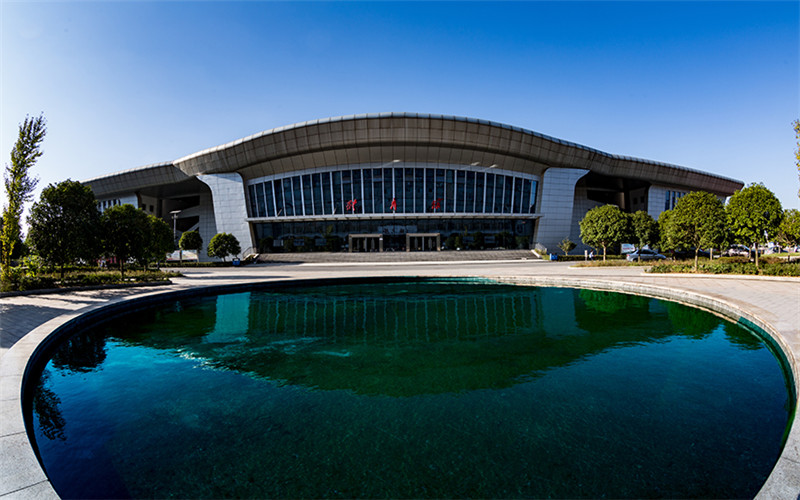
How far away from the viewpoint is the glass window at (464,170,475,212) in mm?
50447

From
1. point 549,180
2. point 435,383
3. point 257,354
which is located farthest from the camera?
point 549,180

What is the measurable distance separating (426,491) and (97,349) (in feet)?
35.0

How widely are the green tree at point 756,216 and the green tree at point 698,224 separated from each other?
4.83ft

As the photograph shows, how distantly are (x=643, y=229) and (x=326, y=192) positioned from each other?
37665 millimetres

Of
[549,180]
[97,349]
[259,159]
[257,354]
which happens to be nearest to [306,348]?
[257,354]

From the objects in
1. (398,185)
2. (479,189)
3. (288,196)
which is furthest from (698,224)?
(288,196)

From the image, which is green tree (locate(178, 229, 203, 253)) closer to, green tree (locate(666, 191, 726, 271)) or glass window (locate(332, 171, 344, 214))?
glass window (locate(332, 171, 344, 214))

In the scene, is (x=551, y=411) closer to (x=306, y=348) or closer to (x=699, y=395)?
(x=699, y=395)

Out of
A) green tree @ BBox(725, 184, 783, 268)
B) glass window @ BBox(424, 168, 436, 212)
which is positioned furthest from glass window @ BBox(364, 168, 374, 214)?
green tree @ BBox(725, 184, 783, 268)

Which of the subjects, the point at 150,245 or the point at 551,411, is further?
the point at 150,245

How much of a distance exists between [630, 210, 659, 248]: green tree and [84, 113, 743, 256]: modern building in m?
15.7

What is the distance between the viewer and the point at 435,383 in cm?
768

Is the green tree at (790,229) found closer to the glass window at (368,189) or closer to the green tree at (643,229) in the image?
the green tree at (643,229)

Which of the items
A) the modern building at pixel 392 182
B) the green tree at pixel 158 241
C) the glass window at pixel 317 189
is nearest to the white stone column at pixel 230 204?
the modern building at pixel 392 182
